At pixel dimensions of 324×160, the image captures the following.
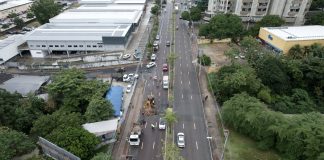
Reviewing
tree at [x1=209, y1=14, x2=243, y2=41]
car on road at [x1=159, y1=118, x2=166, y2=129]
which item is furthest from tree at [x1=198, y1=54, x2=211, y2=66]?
car on road at [x1=159, y1=118, x2=166, y2=129]

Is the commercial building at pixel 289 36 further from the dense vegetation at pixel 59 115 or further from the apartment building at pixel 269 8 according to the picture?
the dense vegetation at pixel 59 115

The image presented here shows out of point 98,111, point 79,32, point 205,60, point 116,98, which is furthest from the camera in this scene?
point 79,32

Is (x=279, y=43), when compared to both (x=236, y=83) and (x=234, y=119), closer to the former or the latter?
(x=236, y=83)

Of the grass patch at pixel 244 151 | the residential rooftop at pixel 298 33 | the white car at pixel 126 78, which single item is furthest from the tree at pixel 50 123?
the residential rooftop at pixel 298 33

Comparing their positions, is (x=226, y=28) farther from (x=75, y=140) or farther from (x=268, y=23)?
(x=75, y=140)

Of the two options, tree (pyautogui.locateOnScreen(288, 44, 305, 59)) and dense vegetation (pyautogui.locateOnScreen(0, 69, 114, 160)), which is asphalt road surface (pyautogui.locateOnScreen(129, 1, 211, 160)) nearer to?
dense vegetation (pyautogui.locateOnScreen(0, 69, 114, 160))

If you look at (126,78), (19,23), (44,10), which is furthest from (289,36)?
(19,23)
